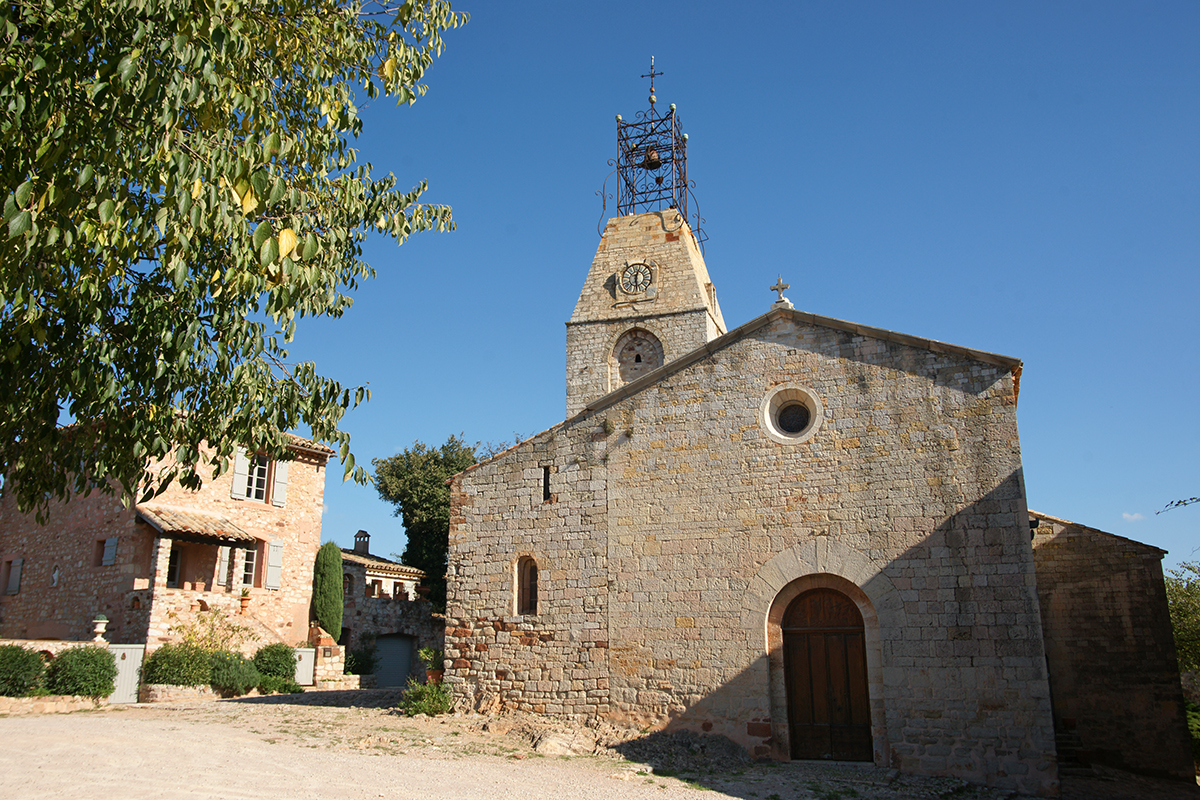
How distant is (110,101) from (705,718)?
9.94m

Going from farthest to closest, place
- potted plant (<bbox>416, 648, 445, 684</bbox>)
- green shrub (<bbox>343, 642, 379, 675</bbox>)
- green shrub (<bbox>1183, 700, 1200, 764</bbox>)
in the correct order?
green shrub (<bbox>343, 642, 379, 675</bbox>) < green shrub (<bbox>1183, 700, 1200, 764</bbox>) < potted plant (<bbox>416, 648, 445, 684</bbox>)

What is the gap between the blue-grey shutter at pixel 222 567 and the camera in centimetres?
1958

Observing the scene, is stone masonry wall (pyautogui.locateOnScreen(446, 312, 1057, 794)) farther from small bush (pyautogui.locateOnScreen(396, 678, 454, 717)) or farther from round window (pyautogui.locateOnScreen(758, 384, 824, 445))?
small bush (pyautogui.locateOnScreen(396, 678, 454, 717))

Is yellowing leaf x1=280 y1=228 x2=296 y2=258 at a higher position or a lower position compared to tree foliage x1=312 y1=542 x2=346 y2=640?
higher

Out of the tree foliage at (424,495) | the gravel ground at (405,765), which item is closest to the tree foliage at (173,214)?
the gravel ground at (405,765)

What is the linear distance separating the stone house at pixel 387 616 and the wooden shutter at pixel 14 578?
Answer: 7.96 metres

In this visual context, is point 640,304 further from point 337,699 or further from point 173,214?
point 173,214

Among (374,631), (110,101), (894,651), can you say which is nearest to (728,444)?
(894,651)

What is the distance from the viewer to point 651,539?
12328mm

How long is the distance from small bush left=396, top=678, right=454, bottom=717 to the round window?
643 centimetres

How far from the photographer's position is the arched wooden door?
Result: 10.9 metres

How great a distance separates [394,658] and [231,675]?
7422 mm

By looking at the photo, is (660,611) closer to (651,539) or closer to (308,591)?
(651,539)

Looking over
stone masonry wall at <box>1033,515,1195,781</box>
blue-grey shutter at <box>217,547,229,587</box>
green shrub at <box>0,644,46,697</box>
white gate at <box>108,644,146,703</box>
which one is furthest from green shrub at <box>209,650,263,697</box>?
stone masonry wall at <box>1033,515,1195,781</box>
